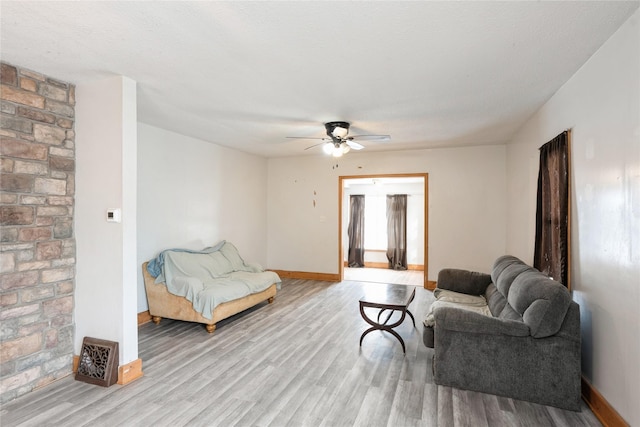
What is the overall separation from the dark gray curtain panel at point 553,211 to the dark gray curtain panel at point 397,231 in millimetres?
5039

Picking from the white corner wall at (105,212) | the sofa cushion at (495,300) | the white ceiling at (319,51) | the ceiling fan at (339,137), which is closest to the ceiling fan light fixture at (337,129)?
the ceiling fan at (339,137)

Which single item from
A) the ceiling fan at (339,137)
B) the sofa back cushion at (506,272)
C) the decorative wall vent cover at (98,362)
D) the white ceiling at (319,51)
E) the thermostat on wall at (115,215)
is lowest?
the decorative wall vent cover at (98,362)

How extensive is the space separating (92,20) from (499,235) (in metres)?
5.86

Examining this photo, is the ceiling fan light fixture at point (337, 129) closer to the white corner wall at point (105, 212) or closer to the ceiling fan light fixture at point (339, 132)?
the ceiling fan light fixture at point (339, 132)

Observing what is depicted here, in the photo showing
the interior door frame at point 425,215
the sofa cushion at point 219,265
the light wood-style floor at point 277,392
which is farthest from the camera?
the interior door frame at point 425,215

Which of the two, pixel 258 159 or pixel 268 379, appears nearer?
pixel 268 379

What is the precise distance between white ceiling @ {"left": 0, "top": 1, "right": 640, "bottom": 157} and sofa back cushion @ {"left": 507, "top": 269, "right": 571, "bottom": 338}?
1665 mm

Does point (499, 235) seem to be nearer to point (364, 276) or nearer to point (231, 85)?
point (364, 276)

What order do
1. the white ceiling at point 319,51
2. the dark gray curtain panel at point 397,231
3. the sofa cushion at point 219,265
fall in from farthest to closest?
the dark gray curtain panel at point 397,231
the sofa cushion at point 219,265
the white ceiling at point 319,51

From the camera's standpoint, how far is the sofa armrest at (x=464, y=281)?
395 cm

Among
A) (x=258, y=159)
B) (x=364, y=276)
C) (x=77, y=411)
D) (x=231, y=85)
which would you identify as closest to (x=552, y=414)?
(x=77, y=411)

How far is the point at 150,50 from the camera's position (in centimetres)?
225

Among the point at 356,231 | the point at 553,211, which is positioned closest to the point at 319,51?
the point at 553,211

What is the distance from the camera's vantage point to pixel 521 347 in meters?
2.40
